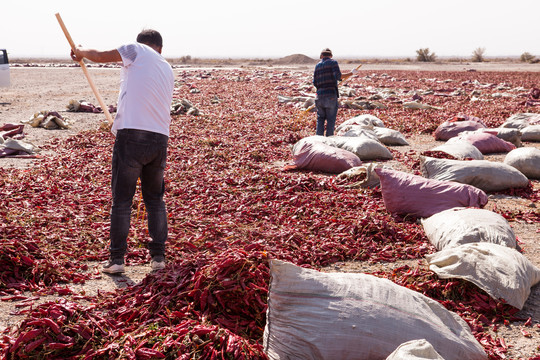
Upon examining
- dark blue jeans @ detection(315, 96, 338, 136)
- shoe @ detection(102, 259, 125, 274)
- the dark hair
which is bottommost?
shoe @ detection(102, 259, 125, 274)

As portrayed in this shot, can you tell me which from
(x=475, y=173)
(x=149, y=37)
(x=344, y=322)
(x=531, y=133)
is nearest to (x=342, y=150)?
(x=475, y=173)

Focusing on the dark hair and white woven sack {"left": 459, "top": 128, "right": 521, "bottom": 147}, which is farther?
white woven sack {"left": 459, "top": 128, "right": 521, "bottom": 147}

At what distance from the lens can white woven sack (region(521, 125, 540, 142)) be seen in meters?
10.9

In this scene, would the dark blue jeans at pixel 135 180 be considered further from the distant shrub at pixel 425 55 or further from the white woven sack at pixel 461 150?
the distant shrub at pixel 425 55

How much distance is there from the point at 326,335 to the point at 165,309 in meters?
1.17

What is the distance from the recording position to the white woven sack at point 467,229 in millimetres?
4469

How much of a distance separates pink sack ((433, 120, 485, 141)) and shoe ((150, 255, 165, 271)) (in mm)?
8718

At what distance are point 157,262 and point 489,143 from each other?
24.9 feet

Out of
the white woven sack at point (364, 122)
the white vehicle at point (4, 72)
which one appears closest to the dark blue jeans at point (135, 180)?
the white woven sack at point (364, 122)

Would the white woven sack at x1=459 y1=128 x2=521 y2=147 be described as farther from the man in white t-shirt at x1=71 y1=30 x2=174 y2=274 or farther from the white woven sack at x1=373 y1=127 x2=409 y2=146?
the man in white t-shirt at x1=71 y1=30 x2=174 y2=274

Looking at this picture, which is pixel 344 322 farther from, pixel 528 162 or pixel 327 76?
pixel 327 76

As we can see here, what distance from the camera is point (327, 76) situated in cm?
1002

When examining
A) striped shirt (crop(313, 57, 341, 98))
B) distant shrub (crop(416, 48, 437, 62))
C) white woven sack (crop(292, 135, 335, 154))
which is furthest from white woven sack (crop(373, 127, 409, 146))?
distant shrub (crop(416, 48, 437, 62))

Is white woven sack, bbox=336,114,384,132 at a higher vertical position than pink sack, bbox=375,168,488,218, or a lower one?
higher
